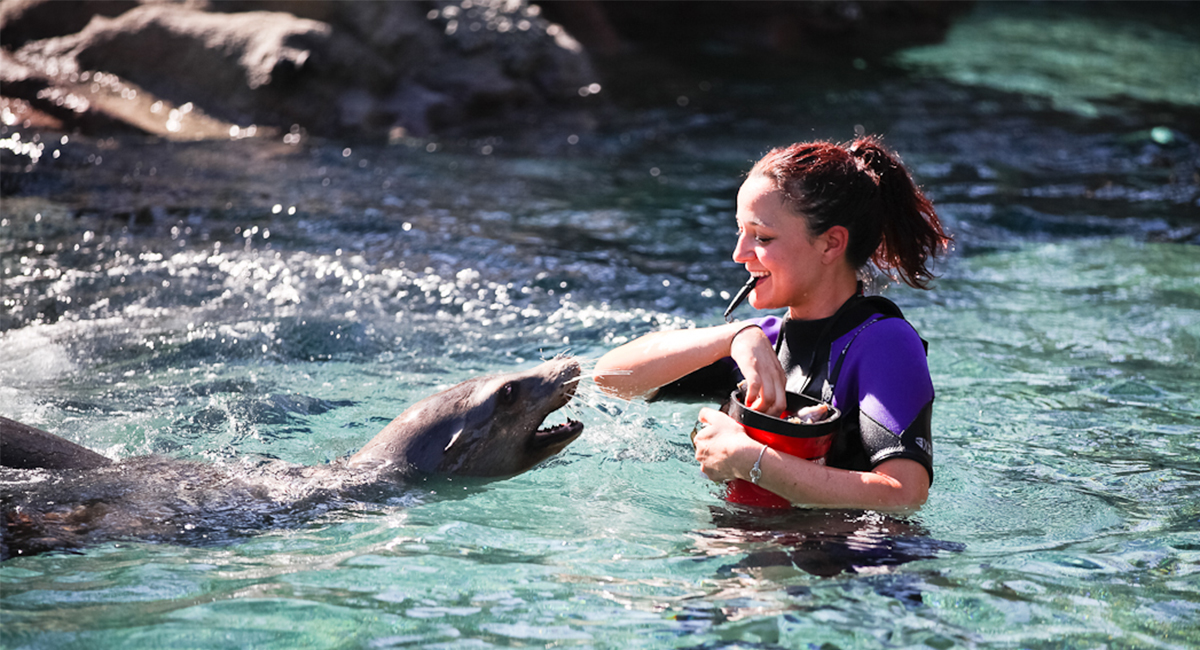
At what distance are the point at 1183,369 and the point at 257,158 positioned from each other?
6.94m

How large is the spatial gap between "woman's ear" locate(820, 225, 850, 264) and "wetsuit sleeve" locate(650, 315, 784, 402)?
1.52 ft

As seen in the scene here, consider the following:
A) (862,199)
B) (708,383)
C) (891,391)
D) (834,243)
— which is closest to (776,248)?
(834,243)

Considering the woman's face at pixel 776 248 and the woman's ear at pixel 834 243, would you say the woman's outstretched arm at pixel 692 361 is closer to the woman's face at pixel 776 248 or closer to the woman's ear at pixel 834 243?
the woman's face at pixel 776 248

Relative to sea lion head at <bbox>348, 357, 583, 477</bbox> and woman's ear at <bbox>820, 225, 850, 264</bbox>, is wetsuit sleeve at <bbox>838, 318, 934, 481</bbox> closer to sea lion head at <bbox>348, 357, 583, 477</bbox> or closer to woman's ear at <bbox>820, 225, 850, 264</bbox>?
woman's ear at <bbox>820, 225, 850, 264</bbox>

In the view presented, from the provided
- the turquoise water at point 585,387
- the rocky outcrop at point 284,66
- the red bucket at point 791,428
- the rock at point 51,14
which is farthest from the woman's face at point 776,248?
the rock at point 51,14

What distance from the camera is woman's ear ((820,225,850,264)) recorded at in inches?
134

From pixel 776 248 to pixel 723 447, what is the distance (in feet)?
2.11

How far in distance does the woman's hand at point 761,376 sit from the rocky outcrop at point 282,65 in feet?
24.8

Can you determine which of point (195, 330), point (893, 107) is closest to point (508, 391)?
point (195, 330)

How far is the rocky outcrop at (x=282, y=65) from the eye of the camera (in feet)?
33.0

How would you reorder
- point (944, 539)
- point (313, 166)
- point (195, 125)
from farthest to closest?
point (195, 125) < point (313, 166) < point (944, 539)

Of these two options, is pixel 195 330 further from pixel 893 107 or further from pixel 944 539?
pixel 893 107

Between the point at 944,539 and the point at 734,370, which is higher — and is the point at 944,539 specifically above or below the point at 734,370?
below

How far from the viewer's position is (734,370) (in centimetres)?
392
